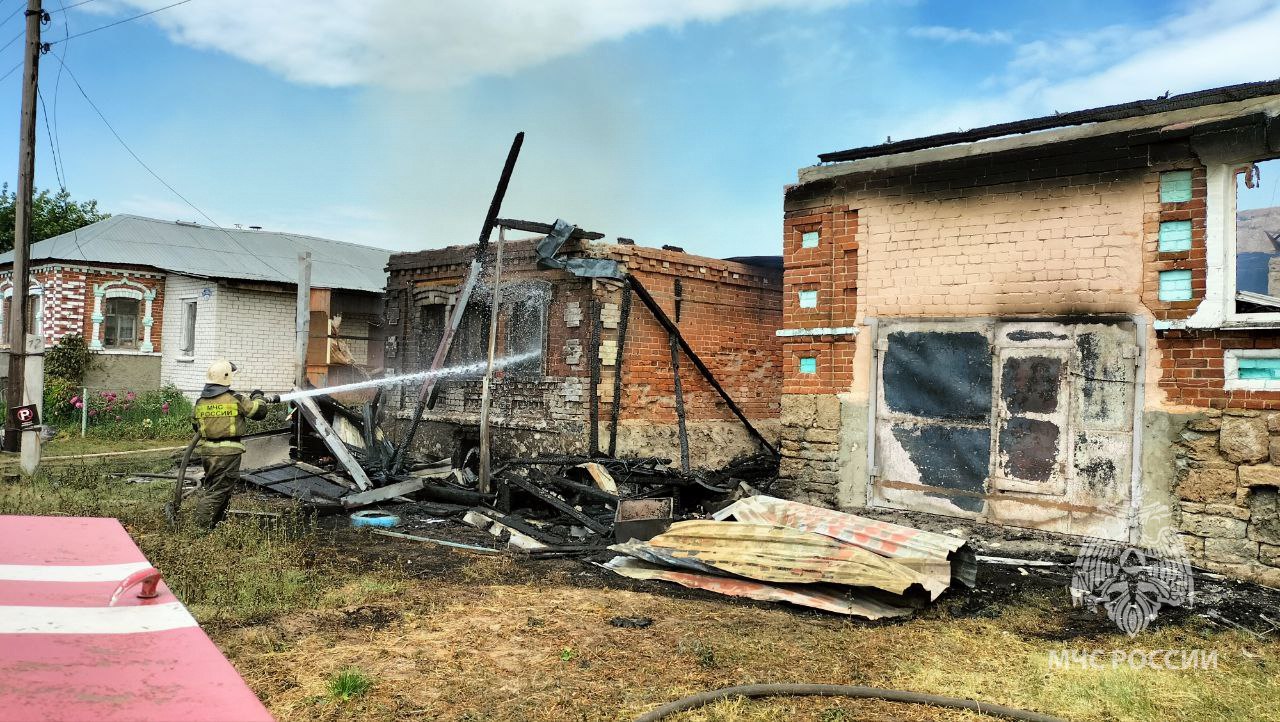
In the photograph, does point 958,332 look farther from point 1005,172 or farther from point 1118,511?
point 1118,511

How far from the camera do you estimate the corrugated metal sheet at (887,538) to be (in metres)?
6.19

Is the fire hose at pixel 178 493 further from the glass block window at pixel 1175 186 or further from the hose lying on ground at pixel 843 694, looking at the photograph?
the glass block window at pixel 1175 186

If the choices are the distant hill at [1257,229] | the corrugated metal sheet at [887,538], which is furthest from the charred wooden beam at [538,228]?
the distant hill at [1257,229]

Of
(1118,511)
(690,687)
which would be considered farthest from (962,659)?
(1118,511)

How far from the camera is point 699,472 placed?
38.3 feet

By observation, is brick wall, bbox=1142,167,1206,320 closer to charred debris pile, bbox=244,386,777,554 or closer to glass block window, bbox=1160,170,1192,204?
glass block window, bbox=1160,170,1192,204

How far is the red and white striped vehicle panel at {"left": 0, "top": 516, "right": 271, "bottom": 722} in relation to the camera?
1361mm

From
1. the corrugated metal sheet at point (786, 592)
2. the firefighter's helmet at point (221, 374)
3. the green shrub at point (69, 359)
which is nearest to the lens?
the corrugated metal sheet at point (786, 592)

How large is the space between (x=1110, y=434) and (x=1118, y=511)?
696mm

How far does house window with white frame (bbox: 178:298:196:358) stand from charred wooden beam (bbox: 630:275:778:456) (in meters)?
13.8

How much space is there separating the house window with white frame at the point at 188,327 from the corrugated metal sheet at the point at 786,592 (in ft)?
56.0

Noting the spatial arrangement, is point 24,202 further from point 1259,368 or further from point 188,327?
point 1259,368

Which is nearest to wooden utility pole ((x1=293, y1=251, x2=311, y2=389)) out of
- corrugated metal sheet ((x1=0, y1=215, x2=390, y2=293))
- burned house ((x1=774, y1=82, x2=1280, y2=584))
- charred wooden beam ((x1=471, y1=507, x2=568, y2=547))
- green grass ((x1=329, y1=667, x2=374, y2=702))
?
charred wooden beam ((x1=471, y1=507, x2=568, y2=547))

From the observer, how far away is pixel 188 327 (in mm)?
19734
